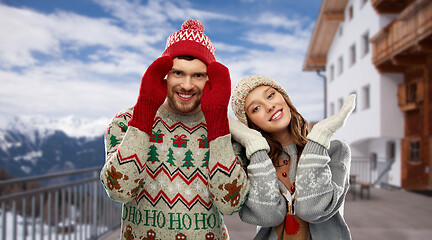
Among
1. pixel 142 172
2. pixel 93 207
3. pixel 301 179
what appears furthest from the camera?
pixel 93 207

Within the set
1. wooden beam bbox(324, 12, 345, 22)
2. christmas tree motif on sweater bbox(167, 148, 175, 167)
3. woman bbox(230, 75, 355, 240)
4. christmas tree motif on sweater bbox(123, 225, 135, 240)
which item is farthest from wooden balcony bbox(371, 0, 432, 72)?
christmas tree motif on sweater bbox(123, 225, 135, 240)

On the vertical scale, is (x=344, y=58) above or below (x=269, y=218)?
above

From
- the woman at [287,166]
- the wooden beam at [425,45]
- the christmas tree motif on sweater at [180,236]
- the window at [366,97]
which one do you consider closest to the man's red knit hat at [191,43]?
the woman at [287,166]

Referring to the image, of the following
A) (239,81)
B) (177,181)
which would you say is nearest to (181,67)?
(239,81)

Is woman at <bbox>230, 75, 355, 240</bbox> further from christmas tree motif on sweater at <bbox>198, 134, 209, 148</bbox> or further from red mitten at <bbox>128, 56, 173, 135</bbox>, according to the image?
red mitten at <bbox>128, 56, 173, 135</bbox>

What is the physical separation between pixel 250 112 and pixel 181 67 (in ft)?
1.64

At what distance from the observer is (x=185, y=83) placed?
1763 mm

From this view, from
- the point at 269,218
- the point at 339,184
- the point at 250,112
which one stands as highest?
the point at 250,112

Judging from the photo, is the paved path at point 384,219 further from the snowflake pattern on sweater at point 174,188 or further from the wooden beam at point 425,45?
the wooden beam at point 425,45

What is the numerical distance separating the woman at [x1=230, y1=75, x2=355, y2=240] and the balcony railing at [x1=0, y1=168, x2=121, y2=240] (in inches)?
92.2

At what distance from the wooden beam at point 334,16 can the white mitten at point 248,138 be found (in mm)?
18168

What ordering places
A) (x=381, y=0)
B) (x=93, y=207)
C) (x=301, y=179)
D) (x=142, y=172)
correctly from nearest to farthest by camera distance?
(x=142, y=172) → (x=301, y=179) → (x=93, y=207) → (x=381, y=0)

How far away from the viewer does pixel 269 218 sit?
5.97ft

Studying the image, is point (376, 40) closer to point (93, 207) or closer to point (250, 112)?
point (93, 207)
